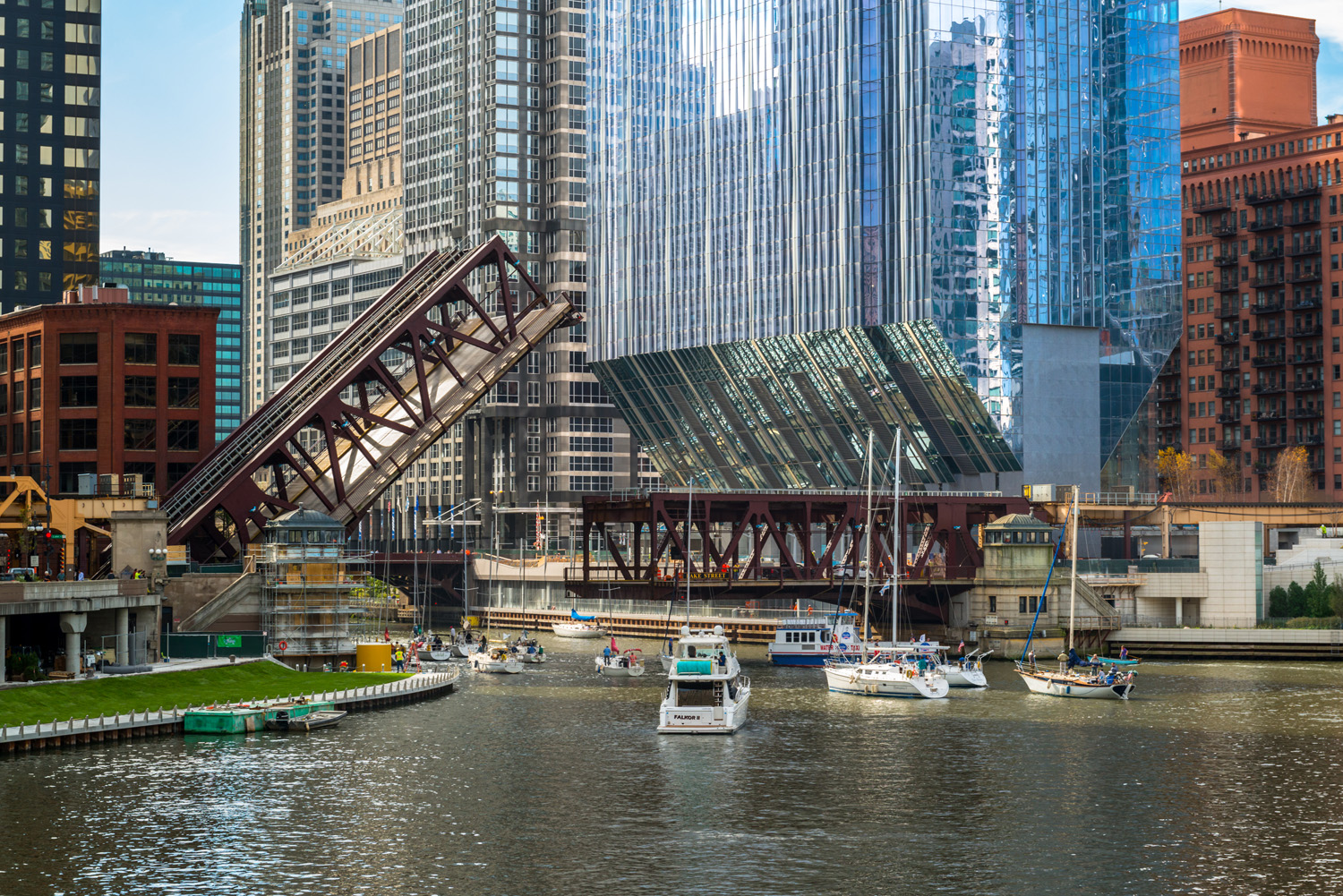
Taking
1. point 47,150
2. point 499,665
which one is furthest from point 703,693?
point 47,150

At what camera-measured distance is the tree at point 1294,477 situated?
563 ft

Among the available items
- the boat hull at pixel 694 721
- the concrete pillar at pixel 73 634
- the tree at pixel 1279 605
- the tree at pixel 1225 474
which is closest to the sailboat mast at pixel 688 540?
the boat hull at pixel 694 721

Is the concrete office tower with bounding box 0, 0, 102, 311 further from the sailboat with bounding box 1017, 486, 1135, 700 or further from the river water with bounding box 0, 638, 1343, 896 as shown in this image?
the sailboat with bounding box 1017, 486, 1135, 700

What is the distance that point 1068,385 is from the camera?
14912 cm

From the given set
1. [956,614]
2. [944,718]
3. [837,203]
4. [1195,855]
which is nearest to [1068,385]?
[837,203]

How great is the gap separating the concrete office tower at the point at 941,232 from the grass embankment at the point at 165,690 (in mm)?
72713

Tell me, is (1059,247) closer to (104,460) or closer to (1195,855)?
(104,460)

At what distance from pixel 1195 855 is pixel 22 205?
394 feet

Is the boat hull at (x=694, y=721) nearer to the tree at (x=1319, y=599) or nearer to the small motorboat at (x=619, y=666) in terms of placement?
the small motorboat at (x=619, y=666)

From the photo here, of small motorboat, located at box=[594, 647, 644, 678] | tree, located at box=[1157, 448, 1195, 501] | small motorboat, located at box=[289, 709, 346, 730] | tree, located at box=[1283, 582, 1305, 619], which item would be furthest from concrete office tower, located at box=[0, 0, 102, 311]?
tree, located at box=[1157, 448, 1195, 501]

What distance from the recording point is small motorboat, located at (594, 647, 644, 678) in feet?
335

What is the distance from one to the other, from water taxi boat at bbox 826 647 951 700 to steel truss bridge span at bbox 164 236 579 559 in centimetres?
2478

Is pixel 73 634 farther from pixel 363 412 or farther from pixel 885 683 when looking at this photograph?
pixel 885 683

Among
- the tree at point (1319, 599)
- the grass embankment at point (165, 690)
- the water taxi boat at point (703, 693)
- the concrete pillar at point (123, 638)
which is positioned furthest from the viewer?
the tree at point (1319, 599)
